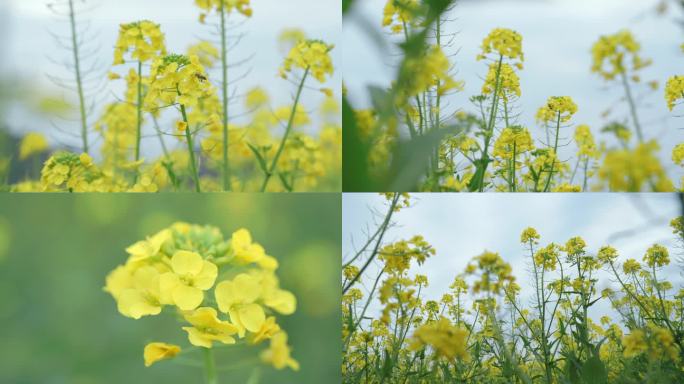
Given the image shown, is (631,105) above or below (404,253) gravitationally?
above

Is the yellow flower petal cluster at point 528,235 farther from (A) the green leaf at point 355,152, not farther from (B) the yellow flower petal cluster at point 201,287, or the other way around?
(A) the green leaf at point 355,152

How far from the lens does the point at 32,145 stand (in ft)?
4.68

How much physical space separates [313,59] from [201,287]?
68 centimetres

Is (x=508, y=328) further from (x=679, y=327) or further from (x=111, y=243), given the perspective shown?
(x=111, y=243)

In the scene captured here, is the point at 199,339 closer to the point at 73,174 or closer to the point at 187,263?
the point at 187,263

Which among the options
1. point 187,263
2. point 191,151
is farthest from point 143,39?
point 187,263

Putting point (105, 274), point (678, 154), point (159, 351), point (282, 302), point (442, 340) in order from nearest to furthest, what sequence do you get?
point (159, 351) → point (282, 302) → point (442, 340) → point (678, 154) → point (105, 274)

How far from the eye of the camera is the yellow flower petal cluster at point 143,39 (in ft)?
4.47

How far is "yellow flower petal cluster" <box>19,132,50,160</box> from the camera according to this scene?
1420 mm

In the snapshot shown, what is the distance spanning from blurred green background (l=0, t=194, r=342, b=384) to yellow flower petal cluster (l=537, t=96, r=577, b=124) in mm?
449

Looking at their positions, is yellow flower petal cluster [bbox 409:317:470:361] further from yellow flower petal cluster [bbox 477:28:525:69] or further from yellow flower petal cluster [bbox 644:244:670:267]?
yellow flower petal cluster [bbox 477:28:525:69]

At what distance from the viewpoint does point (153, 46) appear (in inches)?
53.7

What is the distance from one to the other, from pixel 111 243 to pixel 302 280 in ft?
1.54

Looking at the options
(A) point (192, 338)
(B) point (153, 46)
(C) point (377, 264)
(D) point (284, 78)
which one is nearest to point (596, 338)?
(C) point (377, 264)
